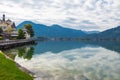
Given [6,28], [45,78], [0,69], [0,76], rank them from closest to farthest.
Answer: [0,76] → [0,69] → [45,78] → [6,28]

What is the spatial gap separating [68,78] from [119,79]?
590cm

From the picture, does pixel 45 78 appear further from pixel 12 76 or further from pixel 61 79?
pixel 12 76

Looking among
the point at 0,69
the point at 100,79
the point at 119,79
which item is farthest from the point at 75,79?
the point at 0,69

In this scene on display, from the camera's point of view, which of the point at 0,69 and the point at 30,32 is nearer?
the point at 0,69

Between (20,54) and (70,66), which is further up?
(70,66)

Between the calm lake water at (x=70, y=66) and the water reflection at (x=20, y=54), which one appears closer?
the calm lake water at (x=70, y=66)

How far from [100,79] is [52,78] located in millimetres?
5589

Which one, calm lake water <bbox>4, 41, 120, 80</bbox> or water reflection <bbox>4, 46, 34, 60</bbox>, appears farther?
water reflection <bbox>4, 46, 34, 60</bbox>

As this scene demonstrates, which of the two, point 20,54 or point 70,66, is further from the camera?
point 20,54

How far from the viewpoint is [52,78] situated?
30.5 m

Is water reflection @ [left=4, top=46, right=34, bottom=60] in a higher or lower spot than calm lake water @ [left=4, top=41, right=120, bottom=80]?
lower

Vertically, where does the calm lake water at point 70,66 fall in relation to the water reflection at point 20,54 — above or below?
above

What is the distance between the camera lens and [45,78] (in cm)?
3016

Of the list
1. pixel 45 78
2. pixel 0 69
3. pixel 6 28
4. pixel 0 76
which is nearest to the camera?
pixel 0 76
